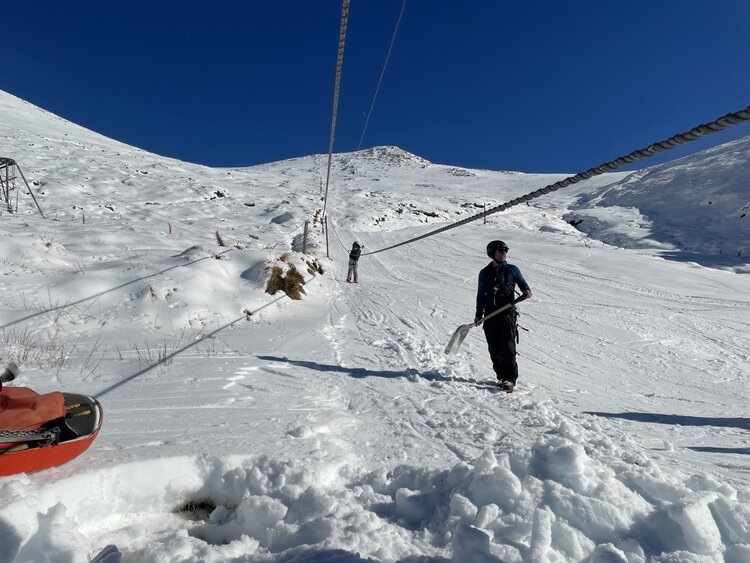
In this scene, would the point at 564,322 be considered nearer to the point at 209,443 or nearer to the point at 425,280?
the point at 425,280

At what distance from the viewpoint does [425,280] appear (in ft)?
44.9

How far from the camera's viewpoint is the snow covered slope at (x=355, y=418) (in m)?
2.02

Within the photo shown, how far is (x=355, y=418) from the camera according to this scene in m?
3.65

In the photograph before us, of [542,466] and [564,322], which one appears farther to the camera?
[564,322]

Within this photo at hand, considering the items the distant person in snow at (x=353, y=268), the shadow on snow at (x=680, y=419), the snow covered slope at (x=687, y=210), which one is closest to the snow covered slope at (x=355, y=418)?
the shadow on snow at (x=680, y=419)

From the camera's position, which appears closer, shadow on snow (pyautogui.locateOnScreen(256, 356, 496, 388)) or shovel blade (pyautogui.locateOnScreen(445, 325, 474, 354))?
shadow on snow (pyautogui.locateOnScreen(256, 356, 496, 388))

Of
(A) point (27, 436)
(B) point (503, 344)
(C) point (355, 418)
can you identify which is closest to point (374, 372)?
(C) point (355, 418)

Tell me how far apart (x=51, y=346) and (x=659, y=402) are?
22.8ft

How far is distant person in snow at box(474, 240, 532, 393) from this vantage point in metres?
4.82

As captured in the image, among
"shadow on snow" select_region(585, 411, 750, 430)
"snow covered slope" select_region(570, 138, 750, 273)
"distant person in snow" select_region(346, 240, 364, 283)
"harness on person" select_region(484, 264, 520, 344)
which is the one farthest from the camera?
"snow covered slope" select_region(570, 138, 750, 273)

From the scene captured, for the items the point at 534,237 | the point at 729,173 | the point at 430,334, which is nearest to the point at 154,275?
the point at 430,334

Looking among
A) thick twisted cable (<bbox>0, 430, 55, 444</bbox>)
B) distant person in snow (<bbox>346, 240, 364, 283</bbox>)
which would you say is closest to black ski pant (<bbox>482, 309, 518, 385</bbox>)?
thick twisted cable (<bbox>0, 430, 55, 444</bbox>)

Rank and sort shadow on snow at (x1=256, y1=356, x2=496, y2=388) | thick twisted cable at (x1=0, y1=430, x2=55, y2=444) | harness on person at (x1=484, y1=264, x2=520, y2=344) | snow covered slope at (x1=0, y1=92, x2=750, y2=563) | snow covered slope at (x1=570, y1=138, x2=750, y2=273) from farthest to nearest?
1. snow covered slope at (x1=570, y1=138, x2=750, y2=273)
2. harness on person at (x1=484, y1=264, x2=520, y2=344)
3. shadow on snow at (x1=256, y1=356, x2=496, y2=388)
4. thick twisted cable at (x1=0, y1=430, x2=55, y2=444)
5. snow covered slope at (x1=0, y1=92, x2=750, y2=563)

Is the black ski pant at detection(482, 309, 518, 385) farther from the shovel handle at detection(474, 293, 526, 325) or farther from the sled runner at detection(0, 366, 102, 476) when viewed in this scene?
the sled runner at detection(0, 366, 102, 476)
